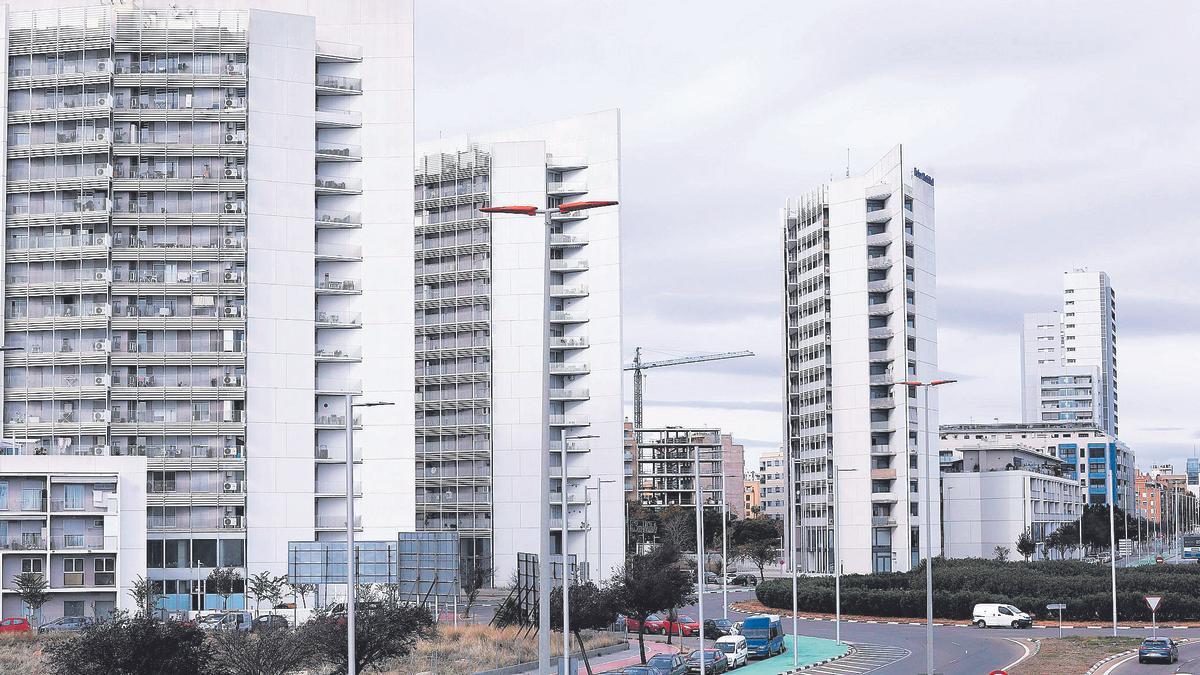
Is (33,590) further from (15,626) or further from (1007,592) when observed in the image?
(1007,592)

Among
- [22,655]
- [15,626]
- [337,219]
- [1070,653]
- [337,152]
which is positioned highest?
[337,152]

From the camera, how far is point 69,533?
89688 mm

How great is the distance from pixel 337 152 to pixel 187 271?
48.4 feet

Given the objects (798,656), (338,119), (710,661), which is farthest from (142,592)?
(338,119)

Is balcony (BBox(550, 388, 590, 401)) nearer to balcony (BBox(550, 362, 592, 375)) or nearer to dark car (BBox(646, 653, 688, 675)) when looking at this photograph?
balcony (BBox(550, 362, 592, 375))

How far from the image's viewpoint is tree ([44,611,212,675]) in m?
44.0

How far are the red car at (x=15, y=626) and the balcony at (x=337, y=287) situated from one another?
3746cm

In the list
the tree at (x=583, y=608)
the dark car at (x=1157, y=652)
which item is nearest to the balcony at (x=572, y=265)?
the tree at (x=583, y=608)

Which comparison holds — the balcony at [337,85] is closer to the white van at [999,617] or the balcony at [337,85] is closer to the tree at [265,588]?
the tree at [265,588]

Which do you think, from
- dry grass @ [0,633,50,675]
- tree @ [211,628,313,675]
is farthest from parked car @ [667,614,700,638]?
tree @ [211,628,313,675]

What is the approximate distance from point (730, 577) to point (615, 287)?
35994 millimetres

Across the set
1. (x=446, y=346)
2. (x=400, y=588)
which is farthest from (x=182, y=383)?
(x=446, y=346)

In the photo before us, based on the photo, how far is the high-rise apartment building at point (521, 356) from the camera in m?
141

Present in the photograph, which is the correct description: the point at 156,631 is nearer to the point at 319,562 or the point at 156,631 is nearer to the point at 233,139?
the point at 319,562
